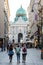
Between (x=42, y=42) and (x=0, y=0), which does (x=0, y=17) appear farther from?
(x=42, y=42)

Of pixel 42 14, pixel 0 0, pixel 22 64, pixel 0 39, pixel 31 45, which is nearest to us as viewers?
pixel 22 64

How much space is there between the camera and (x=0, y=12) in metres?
90.8

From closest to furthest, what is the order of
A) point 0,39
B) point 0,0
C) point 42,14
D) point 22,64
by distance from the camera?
point 22,64 → point 42,14 → point 0,39 → point 0,0

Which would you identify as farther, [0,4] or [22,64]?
[0,4]

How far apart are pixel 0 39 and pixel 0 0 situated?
491 inches

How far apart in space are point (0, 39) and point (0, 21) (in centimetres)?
557

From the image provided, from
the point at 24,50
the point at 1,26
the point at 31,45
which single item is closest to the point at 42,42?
the point at 1,26

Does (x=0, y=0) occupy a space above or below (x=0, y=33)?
above

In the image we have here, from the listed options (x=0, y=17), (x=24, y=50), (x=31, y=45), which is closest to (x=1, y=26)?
(x=0, y=17)

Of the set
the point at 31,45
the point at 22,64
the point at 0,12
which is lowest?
the point at 31,45

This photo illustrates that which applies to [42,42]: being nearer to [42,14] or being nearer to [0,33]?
[42,14]

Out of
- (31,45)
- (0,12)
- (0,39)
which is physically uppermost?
(0,12)

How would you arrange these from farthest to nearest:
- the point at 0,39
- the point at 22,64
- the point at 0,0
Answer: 1. the point at 0,0
2. the point at 0,39
3. the point at 22,64

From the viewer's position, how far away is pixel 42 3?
231ft
